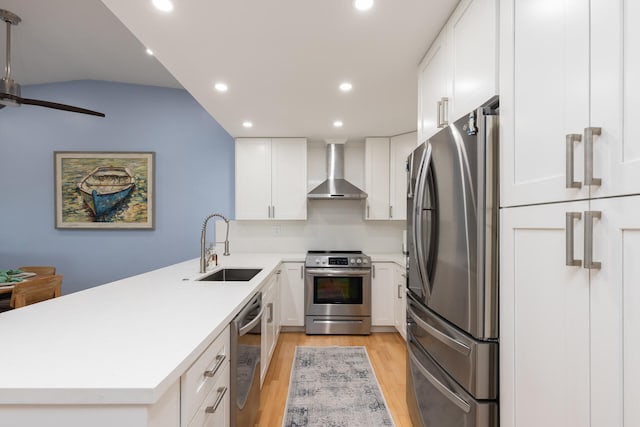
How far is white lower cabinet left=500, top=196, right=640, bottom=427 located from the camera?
0.67 metres

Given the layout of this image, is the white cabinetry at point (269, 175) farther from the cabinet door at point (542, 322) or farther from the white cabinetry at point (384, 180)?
the cabinet door at point (542, 322)

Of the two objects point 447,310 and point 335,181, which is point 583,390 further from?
point 335,181

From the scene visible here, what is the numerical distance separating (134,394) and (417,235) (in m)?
1.39

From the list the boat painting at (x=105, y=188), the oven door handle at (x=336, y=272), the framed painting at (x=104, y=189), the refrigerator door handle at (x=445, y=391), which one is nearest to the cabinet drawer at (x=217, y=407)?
the refrigerator door handle at (x=445, y=391)

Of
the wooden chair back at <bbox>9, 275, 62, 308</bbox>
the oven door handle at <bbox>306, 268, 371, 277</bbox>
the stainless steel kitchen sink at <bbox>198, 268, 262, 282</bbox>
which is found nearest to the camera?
the wooden chair back at <bbox>9, 275, 62, 308</bbox>

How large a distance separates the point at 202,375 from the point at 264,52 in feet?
5.69

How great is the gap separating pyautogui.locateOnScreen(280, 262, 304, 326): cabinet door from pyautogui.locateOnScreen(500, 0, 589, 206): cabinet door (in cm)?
281

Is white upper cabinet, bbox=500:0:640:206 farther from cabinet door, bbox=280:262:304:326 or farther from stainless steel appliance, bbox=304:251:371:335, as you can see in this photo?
cabinet door, bbox=280:262:304:326

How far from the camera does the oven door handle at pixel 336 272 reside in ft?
11.8

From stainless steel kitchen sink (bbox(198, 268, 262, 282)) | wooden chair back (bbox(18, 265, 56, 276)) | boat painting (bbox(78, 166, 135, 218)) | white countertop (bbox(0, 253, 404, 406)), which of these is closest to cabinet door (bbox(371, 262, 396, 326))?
stainless steel kitchen sink (bbox(198, 268, 262, 282))

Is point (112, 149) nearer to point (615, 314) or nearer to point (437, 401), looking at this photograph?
point (437, 401)

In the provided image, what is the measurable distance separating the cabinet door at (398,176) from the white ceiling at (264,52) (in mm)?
190

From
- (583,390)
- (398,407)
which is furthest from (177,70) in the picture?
(398,407)

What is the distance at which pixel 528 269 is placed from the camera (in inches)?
38.9
